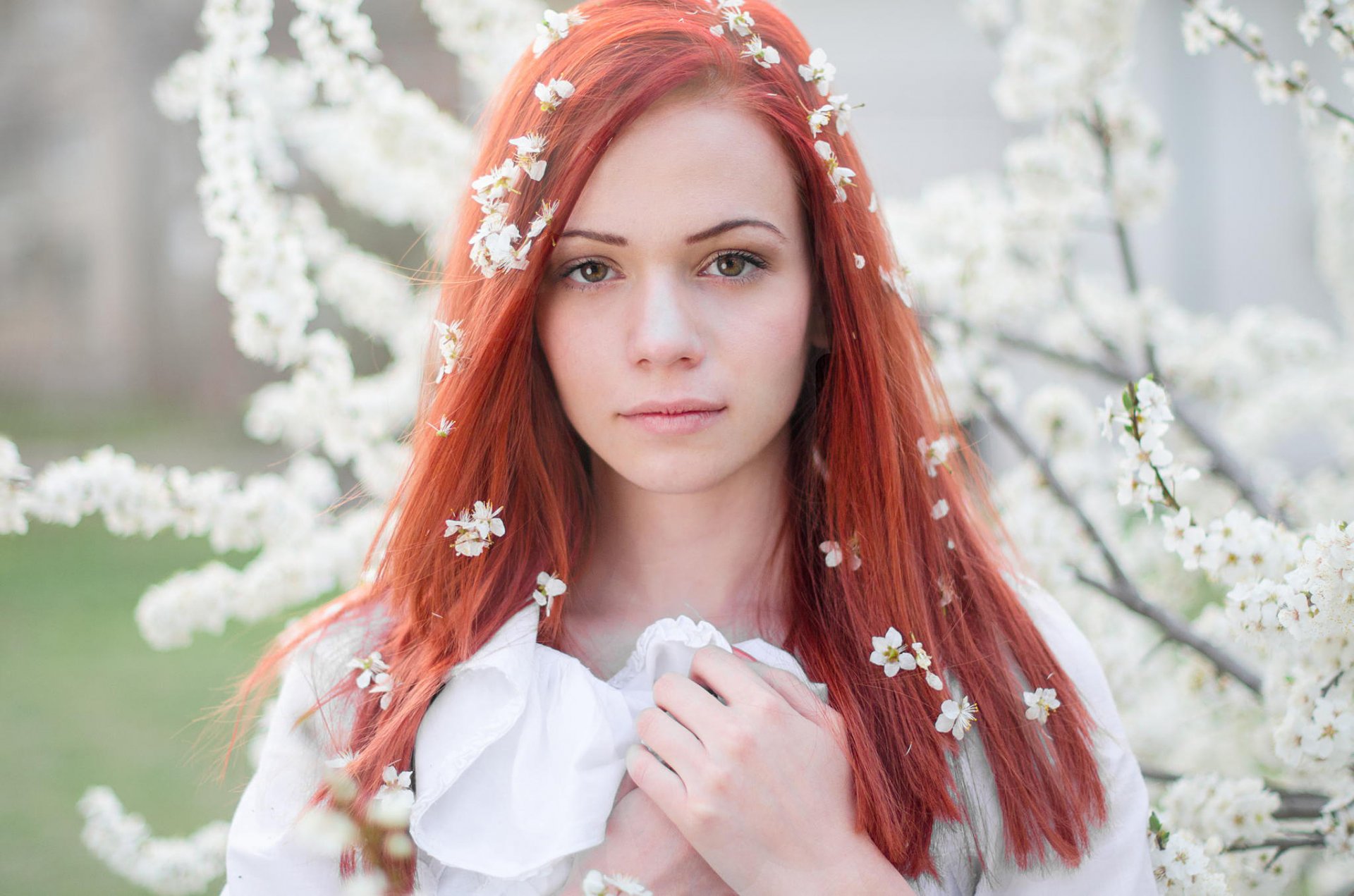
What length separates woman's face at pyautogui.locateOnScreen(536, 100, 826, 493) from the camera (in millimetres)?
1328

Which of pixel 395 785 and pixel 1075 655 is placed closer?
pixel 395 785

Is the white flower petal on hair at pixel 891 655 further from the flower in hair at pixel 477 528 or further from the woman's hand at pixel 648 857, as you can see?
the flower in hair at pixel 477 528

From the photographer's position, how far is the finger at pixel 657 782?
49.3 inches

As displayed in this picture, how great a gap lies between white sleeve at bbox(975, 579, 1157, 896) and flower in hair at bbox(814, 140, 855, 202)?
727 millimetres

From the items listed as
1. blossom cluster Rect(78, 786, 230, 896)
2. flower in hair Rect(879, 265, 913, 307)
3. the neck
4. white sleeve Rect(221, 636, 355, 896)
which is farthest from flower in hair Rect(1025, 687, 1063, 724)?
blossom cluster Rect(78, 786, 230, 896)

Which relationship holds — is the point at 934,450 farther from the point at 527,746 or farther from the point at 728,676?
the point at 527,746

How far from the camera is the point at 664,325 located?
1.30m

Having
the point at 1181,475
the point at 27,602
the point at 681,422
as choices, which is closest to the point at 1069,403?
the point at 1181,475

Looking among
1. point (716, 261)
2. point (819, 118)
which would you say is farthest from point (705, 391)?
point (819, 118)

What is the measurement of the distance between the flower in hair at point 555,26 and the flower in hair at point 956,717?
1017mm

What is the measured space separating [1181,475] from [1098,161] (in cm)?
127

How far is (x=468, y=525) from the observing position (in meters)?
1.48

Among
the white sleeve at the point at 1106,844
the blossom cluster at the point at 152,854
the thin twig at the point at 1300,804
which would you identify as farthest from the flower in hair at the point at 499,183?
the blossom cluster at the point at 152,854

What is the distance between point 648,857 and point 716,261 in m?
0.74
